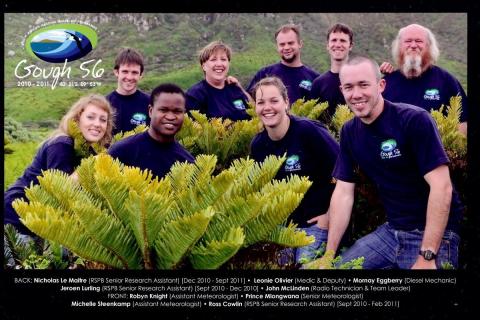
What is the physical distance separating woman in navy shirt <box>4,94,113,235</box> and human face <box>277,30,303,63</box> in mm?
1900

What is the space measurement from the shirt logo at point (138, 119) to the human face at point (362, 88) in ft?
7.37

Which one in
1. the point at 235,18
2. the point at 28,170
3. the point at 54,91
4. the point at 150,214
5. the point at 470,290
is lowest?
the point at 470,290

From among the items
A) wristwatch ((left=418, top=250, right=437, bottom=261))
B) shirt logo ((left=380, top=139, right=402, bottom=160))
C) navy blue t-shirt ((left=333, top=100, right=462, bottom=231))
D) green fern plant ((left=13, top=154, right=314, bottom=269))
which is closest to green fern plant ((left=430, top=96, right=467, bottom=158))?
navy blue t-shirt ((left=333, top=100, right=462, bottom=231))

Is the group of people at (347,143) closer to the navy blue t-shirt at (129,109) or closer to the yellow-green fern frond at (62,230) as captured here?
the navy blue t-shirt at (129,109)

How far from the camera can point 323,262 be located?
5.84m

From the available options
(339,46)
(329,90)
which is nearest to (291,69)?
(329,90)

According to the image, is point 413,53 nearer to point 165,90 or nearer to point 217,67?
point 217,67

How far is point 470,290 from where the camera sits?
599cm

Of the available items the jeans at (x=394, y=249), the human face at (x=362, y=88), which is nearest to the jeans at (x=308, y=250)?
the jeans at (x=394, y=249)

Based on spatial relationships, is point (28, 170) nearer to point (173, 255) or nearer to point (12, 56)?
point (12, 56)

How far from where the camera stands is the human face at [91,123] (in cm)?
608

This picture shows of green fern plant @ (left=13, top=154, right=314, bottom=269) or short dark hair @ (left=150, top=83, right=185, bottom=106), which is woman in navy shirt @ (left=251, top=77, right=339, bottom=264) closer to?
green fern plant @ (left=13, top=154, right=314, bottom=269)

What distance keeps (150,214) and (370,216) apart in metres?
2.34
